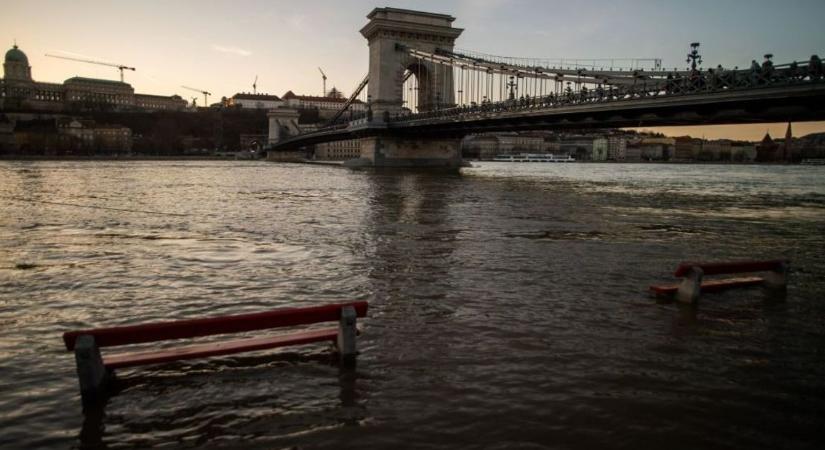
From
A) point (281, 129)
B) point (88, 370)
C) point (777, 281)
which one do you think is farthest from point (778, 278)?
point (281, 129)

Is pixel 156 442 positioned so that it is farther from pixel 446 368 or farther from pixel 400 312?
pixel 400 312

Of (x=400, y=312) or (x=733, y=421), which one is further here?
(x=400, y=312)

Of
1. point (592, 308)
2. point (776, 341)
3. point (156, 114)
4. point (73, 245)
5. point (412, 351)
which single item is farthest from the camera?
point (156, 114)

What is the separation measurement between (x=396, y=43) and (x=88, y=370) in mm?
74437

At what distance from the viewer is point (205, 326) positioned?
19.5ft

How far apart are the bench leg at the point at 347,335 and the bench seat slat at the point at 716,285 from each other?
5546 millimetres

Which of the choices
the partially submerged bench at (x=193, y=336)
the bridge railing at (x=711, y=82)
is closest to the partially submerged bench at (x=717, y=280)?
the partially submerged bench at (x=193, y=336)

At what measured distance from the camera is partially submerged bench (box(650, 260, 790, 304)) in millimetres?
9008

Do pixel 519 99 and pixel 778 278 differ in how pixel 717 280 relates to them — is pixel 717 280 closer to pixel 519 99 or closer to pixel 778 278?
pixel 778 278

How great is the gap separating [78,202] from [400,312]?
73.8 feet

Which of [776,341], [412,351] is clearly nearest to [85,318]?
[412,351]

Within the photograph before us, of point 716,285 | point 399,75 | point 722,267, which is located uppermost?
point 399,75

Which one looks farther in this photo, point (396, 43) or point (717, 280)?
point (396, 43)

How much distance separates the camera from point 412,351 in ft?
22.4
